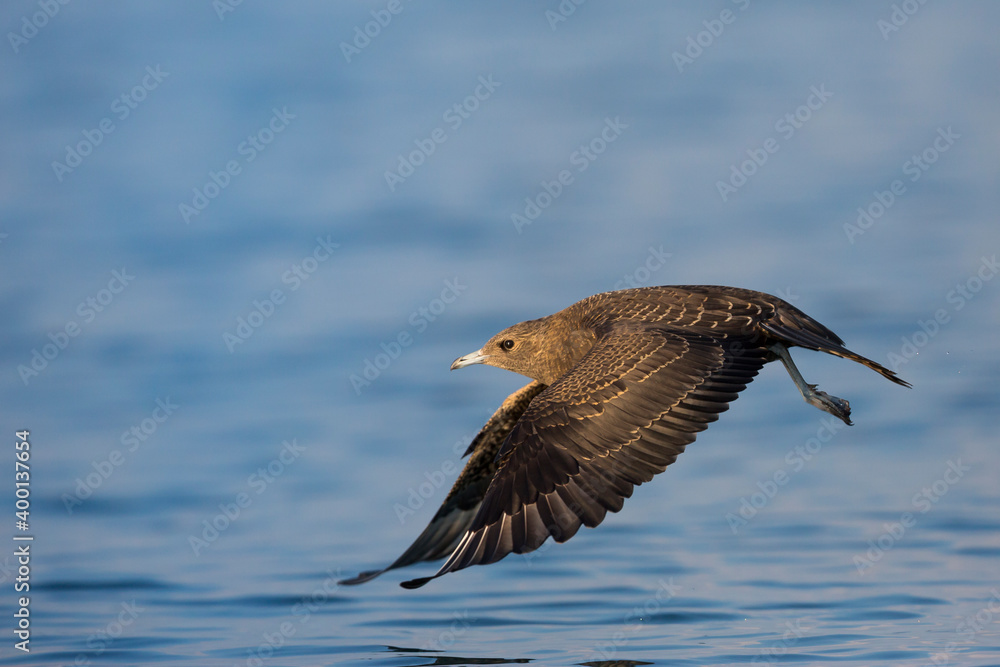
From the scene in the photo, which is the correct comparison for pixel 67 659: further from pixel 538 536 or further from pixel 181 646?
pixel 538 536

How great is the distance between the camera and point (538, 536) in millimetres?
9109

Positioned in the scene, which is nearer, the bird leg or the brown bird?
the brown bird

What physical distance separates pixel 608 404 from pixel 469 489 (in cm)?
205

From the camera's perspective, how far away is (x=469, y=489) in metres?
11.4

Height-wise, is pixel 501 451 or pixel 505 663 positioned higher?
pixel 501 451

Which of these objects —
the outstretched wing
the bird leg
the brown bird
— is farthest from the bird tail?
the outstretched wing

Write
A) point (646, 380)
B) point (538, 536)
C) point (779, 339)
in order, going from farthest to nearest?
point (779, 339), point (646, 380), point (538, 536)

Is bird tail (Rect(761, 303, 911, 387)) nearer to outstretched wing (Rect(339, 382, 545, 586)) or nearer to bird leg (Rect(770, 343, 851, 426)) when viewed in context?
bird leg (Rect(770, 343, 851, 426))

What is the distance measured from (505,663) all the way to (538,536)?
1.96 m

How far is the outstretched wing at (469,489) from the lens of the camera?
439 inches

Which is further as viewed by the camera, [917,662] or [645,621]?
[645,621]

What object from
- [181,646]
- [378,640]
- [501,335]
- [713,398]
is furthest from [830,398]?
[181,646]

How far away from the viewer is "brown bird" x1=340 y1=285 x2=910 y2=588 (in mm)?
9297

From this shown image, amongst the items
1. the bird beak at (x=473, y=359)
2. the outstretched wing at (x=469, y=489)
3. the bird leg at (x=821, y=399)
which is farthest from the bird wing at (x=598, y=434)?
the bird beak at (x=473, y=359)
